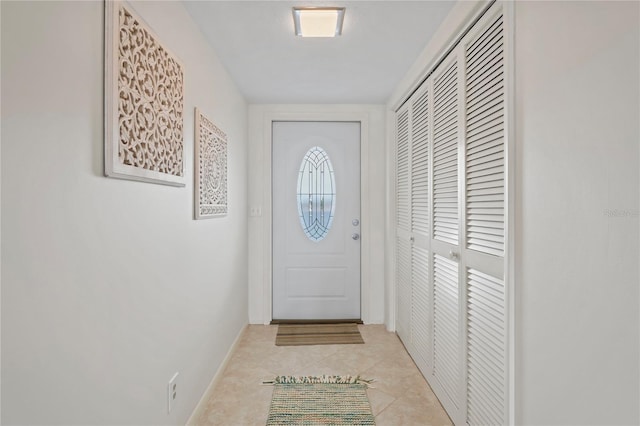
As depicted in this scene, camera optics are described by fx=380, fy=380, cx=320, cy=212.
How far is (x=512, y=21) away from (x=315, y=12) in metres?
1.01

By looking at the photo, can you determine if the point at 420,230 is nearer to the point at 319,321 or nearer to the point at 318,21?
the point at 318,21

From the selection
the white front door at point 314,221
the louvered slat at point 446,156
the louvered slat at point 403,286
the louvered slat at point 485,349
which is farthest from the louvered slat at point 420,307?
the white front door at point 314,221

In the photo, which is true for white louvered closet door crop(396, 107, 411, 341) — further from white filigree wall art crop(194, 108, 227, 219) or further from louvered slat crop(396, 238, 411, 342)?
white filigree wall art crop(194, 108, 227, 219)

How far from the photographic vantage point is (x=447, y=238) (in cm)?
220

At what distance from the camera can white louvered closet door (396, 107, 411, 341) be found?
3.10 meters

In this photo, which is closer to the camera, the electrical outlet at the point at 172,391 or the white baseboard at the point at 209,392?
the electrical outlet at the point at 172,391

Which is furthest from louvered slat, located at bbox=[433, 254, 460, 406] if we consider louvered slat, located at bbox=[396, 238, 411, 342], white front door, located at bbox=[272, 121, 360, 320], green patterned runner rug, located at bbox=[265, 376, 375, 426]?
white front door, located at bbox=[272, 121, 360, 320]

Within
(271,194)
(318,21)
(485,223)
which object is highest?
(318,21)

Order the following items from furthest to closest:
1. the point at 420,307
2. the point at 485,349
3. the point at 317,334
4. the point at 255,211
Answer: the point at 255,211 < the point at 317,334 < the point at 420,307 < the point at 485,349

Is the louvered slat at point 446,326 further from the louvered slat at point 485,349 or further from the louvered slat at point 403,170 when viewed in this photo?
the louvered slat at point 403,170

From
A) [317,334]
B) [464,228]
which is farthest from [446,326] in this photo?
[317,334]

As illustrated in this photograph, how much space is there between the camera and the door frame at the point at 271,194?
384cm

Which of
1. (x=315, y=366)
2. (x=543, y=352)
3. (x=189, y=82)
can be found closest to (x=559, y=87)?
(x=543, y=352)

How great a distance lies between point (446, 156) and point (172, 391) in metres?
1.90
